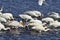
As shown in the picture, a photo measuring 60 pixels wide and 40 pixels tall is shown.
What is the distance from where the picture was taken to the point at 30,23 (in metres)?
A: 24.8

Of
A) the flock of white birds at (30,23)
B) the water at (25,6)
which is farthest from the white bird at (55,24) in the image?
the water at (25,6)

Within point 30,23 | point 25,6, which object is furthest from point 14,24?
point 25,6

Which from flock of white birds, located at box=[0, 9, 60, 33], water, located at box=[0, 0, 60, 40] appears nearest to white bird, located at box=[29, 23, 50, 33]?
flock of white birds, located at box=[0, 9, 60, 33]

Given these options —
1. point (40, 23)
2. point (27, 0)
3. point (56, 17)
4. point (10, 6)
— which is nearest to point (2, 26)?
point (40, 23)

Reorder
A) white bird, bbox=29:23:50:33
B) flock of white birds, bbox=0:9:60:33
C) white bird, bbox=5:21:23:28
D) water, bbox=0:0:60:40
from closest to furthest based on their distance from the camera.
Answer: white bird, bbox=29:23:50:33
flock of white birds, bbox=0:9:60:33
white bird, bbox=5:21:23:28
water, bbox=0:0:60:40

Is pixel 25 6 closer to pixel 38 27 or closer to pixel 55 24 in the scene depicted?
pixel 55 24

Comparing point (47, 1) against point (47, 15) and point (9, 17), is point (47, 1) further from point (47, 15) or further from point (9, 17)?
Answer: point (9, 17)

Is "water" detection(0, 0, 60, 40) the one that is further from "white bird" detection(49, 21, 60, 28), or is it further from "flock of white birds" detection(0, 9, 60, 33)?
"white bird" detection(49, 21, 60, 28)

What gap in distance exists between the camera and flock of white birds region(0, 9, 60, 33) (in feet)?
79.1

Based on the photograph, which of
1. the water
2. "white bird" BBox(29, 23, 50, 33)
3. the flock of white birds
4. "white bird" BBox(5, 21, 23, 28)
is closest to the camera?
"white bird" BBox(29, 23, 50, 33)

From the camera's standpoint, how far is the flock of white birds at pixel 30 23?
2411cm

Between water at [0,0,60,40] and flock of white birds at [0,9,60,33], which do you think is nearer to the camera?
flock of white birds at [0,9,60,33]

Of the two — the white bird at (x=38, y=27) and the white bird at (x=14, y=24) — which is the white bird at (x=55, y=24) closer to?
the white bird at (x=38, y=27)

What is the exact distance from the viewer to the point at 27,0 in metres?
34.9
